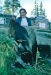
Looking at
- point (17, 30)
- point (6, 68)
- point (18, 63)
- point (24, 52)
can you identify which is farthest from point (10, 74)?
point (17, 30)

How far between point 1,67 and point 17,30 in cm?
238

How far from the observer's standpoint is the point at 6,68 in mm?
4508

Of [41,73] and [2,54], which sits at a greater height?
[2,54]

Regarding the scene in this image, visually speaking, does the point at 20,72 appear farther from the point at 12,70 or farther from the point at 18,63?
the point at 18,63

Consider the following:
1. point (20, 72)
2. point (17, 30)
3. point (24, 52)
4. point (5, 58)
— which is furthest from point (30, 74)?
point (17, 30)

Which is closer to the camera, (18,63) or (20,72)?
(20,72)

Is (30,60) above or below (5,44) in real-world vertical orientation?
below

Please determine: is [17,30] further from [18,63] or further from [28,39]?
[18,63]

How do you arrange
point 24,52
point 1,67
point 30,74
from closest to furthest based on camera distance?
point 1,67, point 30,74, point 24,52

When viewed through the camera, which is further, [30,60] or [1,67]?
[30,60]

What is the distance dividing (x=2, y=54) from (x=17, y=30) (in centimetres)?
226

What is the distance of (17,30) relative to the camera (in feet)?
22.1

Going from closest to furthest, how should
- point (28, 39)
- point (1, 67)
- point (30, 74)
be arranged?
→ point (1, 67) → point (30, 74) → point (28, 39)

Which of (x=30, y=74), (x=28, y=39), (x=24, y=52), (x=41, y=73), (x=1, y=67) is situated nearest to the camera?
(x=1, y=67)
